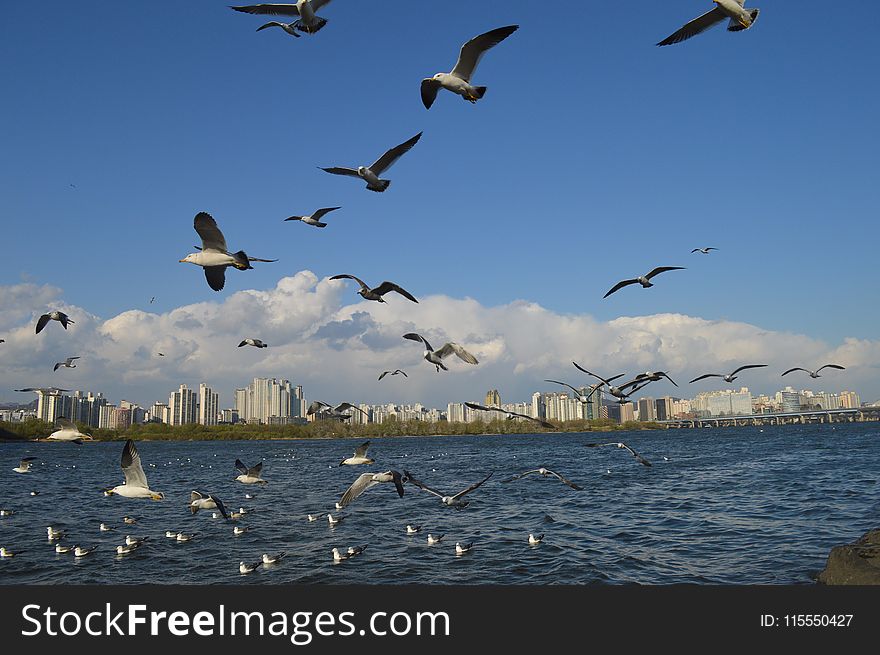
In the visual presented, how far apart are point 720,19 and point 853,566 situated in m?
10.2

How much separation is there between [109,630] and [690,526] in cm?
1616

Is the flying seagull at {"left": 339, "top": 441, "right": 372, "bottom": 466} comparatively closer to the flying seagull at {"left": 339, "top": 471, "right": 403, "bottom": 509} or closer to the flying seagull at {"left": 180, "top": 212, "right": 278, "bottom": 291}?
the flying seagull at {"left": 339, "top": 471, "right": 403, "bottom": 509}

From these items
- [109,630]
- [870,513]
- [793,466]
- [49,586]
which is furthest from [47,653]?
[793,466]

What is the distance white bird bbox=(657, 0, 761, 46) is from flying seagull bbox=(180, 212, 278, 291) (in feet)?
25.4

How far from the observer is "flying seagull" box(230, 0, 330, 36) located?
11273mm

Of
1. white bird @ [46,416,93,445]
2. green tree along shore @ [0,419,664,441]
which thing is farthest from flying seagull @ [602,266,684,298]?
green tree along shore @ [0,419,664,441]

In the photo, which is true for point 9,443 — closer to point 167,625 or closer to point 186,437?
point 186,437

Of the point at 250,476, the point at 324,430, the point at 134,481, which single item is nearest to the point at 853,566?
the point at 134,481

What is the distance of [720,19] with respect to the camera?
1117 cm

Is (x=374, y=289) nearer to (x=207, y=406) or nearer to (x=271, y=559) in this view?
(x=271, y=559)

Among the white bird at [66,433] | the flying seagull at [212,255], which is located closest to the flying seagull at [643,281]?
the flying seagull at [212,255]

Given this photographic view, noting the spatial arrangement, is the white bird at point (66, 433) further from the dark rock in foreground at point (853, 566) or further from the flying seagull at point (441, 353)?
the dark rock in foreground at point (853, 566)

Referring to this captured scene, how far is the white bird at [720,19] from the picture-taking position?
34.7 ft

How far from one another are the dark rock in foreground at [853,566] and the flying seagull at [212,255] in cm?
1194
